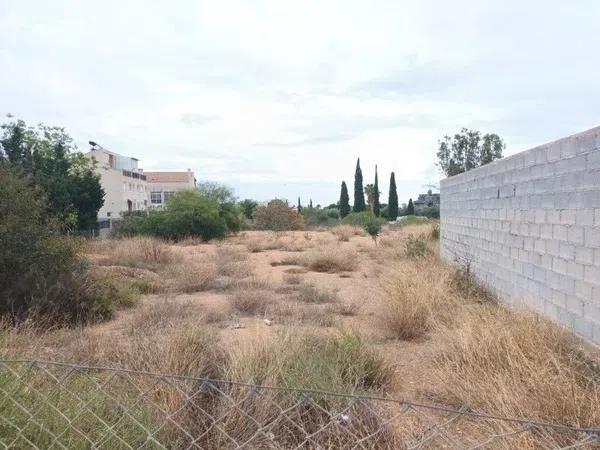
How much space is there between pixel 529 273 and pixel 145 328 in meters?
4.97

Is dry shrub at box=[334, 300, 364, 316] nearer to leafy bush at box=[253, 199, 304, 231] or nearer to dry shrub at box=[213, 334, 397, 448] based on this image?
dry shrub at box=[213, 334, 397, 448]

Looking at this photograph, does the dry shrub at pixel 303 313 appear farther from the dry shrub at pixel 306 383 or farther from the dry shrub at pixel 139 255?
the dry shrub at pixel 139 255

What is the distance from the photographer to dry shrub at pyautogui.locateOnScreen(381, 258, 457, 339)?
7352 mm

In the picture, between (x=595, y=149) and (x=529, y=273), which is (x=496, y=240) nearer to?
(x=529, y=273)

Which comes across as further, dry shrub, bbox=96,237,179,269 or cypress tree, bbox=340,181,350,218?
cypress tree, bbox=340,181,350,218

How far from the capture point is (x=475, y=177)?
36.6 ft

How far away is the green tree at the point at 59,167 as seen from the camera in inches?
1061

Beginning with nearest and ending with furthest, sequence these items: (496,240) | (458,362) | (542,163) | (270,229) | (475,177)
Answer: (458,362) < (542,163) < (496,240) < (475,177) < (270,229)

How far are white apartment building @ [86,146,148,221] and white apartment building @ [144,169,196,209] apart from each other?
1332 cm

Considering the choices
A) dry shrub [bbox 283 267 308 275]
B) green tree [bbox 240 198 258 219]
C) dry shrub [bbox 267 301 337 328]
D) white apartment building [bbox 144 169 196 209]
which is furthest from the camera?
white apartment building [bbox 144 169 196 209]

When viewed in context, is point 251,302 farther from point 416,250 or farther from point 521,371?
point 416,250

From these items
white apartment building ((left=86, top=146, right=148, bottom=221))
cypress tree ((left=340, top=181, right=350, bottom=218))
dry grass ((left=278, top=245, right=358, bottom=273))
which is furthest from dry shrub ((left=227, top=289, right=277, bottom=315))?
cypress tree ((left=340, top=181, right=350, bottom=218))

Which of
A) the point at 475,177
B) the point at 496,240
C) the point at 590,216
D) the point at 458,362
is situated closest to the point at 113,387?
the point at 458,362

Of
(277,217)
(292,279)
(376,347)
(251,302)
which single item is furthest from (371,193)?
(376,347)
